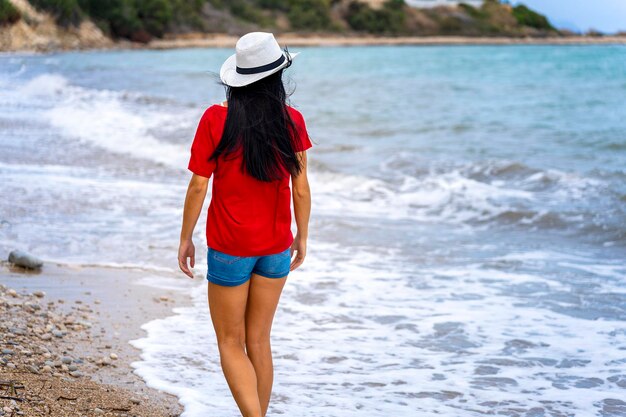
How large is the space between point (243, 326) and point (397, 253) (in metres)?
4.72

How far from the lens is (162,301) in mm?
6301

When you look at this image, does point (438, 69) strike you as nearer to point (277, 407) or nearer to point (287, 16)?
point (277, 407)

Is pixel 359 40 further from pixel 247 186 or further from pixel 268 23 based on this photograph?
pixel 247 186

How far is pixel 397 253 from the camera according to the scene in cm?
823

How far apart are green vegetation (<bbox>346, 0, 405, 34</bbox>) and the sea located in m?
105

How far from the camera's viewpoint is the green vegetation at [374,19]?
402 feet

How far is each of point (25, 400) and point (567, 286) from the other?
482cm

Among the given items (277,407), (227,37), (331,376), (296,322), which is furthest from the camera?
(227,37)

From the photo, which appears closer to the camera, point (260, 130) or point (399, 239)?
point (260, 130)

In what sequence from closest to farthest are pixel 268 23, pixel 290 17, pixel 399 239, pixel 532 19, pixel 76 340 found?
pixel 76 340, pixel 399 239, pixel 268 23, pixel 290 17, pixel 532 19

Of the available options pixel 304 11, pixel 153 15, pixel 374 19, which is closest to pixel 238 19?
pixel 304 11

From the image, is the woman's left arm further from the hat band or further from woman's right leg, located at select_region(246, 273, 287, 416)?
the hat band

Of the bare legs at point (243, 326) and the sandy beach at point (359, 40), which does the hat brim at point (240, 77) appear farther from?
the sandy beach at point (359, 40)

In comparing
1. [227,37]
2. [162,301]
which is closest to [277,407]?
[162,301]
